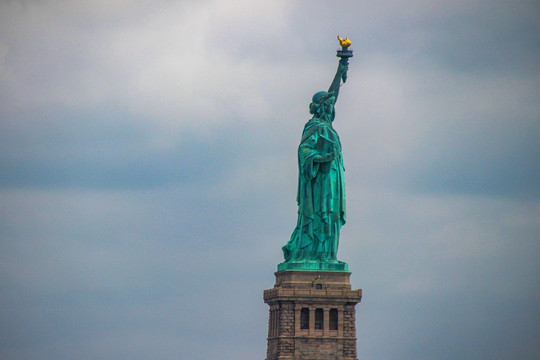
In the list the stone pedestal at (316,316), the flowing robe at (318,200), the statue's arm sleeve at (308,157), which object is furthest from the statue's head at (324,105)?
the stone pedestal at (316,316)

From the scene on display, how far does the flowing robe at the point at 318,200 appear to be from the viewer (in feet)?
364

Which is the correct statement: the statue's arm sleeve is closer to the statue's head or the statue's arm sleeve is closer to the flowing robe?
the flowing robe

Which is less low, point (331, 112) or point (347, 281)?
point (331, 112)

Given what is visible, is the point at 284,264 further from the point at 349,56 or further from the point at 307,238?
the point at 349,56

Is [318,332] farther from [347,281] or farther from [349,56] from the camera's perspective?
[349,56]

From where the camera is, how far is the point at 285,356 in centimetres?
10988

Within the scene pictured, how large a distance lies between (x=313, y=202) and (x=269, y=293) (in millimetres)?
4241

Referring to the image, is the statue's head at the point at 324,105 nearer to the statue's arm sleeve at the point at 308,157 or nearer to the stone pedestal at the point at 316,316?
the statue's arm sleeve at the point at 308,157

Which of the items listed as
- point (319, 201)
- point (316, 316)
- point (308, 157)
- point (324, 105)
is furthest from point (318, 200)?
point (316, 316)

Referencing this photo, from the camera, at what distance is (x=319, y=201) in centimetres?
11112

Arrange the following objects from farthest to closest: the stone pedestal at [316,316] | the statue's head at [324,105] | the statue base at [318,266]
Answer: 1. the statue's head at [324,105]
2. the statue base at [318,266]
3. the stone pedestal at [316,316]

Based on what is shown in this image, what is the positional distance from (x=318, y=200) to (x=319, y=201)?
3.4 inches

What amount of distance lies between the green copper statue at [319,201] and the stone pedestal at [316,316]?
2.11 feet

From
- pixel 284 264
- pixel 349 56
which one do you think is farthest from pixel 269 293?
pixel 349 56
